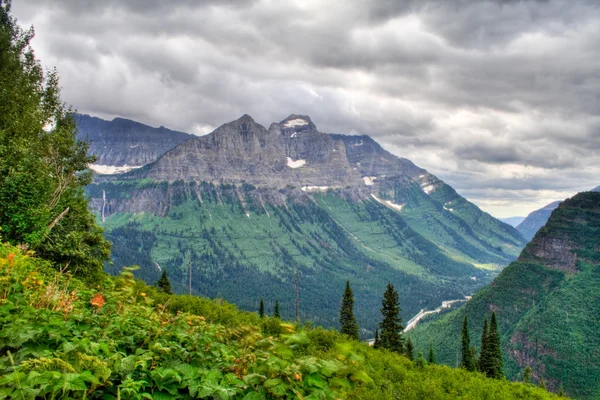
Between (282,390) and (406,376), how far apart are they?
21905 mm

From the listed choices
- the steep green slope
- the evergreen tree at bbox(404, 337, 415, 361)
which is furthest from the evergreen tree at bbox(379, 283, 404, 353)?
the steep green slope

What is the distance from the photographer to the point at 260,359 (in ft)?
22.8

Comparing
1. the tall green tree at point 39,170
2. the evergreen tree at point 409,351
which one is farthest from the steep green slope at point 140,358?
the evergreen tree at point 409,351

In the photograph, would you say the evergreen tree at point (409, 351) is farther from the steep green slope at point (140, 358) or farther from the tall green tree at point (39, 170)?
the steep green slope at point (140, 358)

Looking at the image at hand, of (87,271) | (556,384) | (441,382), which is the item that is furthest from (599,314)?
(87,271)

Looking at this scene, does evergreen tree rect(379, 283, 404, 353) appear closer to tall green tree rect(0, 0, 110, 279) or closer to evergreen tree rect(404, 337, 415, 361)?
evergreen tree rect(404, 337, 415, 361)

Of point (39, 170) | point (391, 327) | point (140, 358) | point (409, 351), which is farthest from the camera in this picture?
point (409, 351)

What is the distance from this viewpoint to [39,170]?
1009 inches

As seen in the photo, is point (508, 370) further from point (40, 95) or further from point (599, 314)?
point (40, 95)

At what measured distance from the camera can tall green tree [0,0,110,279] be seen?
2325 cm

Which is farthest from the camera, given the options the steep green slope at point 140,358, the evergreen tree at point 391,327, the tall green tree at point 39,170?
the evergreen tree at point 391,327

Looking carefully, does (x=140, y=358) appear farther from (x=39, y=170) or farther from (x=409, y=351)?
(x=409, y=351)

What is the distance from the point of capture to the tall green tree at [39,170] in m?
23.2

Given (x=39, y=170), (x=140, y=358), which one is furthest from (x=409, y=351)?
(x=140, y=358)
